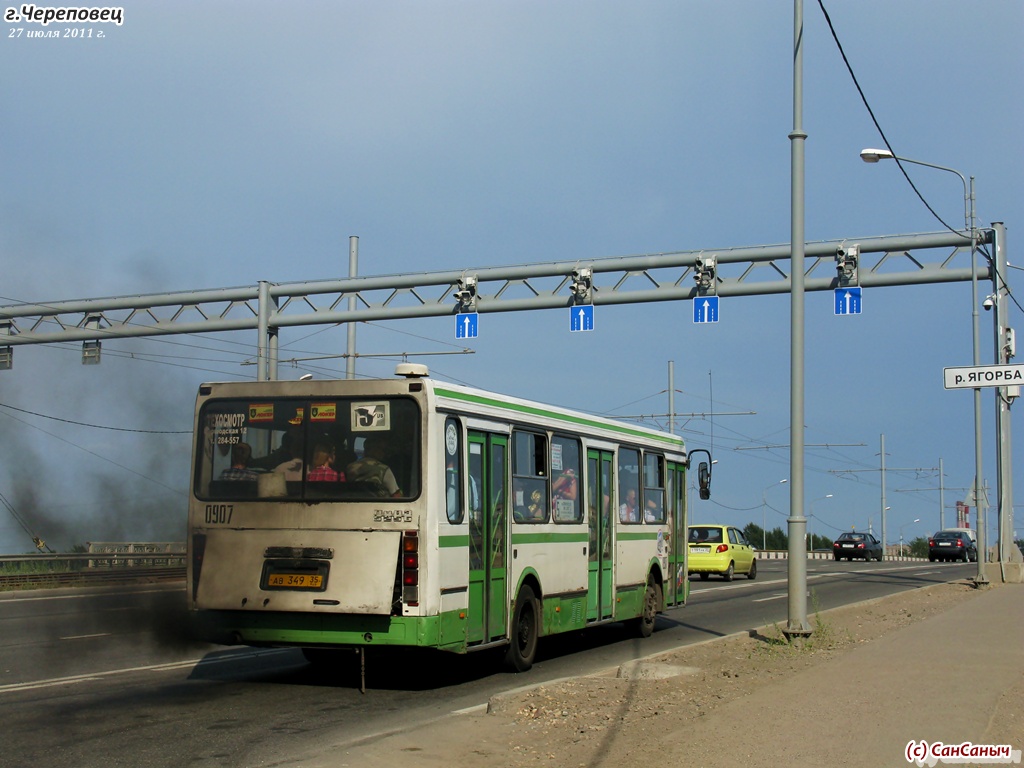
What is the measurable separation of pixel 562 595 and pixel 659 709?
427 cm

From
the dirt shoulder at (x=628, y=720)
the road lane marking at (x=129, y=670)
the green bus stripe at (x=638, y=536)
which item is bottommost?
the road lane marking at (x=129, y=670)

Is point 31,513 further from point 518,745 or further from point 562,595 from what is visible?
point 518,745

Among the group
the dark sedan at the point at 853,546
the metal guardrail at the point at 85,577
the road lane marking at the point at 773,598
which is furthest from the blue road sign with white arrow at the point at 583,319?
the dark sedan at the point at 853,546

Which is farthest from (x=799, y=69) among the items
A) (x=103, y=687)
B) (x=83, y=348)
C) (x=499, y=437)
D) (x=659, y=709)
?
(x=83, y=348)

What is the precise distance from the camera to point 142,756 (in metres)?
8.16

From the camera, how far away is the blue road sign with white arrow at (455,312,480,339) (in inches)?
1107

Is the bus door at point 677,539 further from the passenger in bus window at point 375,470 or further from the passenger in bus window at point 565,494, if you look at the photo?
the passenger in bus window at point 375,470

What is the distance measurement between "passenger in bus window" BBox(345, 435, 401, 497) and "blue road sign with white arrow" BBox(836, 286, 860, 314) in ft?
54.2

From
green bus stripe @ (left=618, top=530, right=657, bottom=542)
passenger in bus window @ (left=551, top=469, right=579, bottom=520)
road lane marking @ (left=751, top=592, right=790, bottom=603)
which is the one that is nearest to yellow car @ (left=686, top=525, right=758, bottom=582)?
road lane marking @ (left=751, top=592, right=790, bottom=603)

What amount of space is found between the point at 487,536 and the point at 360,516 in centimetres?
164

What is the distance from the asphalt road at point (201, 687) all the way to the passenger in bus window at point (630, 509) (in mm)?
1685

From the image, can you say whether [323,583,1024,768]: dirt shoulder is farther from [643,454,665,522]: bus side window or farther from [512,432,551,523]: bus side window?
[643,454,665,522]: bus side window

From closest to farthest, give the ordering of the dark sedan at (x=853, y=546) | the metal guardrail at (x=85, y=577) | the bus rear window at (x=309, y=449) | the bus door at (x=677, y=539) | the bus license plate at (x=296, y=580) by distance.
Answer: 1. the bus license plate at (x=296, y=580)
2. the bus rear window at (x=309, y=449)
3. the bus door at (x=677, y=539)
4. the metal guardrail at (x=85, y=577)
5. the dark sedan at (x=853, y=546)

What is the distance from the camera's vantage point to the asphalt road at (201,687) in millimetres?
8547
